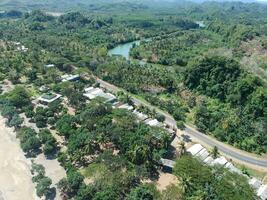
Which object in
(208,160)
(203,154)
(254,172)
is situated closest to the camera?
(208,160)

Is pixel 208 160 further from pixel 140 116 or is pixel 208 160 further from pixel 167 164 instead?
pixel 140 116

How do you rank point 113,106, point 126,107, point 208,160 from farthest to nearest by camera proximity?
point 113,106
point 126,107
point 208,160

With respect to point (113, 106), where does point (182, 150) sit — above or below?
above

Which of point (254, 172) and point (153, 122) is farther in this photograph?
point (153, 122)

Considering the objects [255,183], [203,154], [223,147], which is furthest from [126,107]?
[255,183]

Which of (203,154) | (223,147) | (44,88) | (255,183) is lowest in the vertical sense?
(44,88)

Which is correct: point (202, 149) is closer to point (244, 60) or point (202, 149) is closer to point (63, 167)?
point (63, 167)
